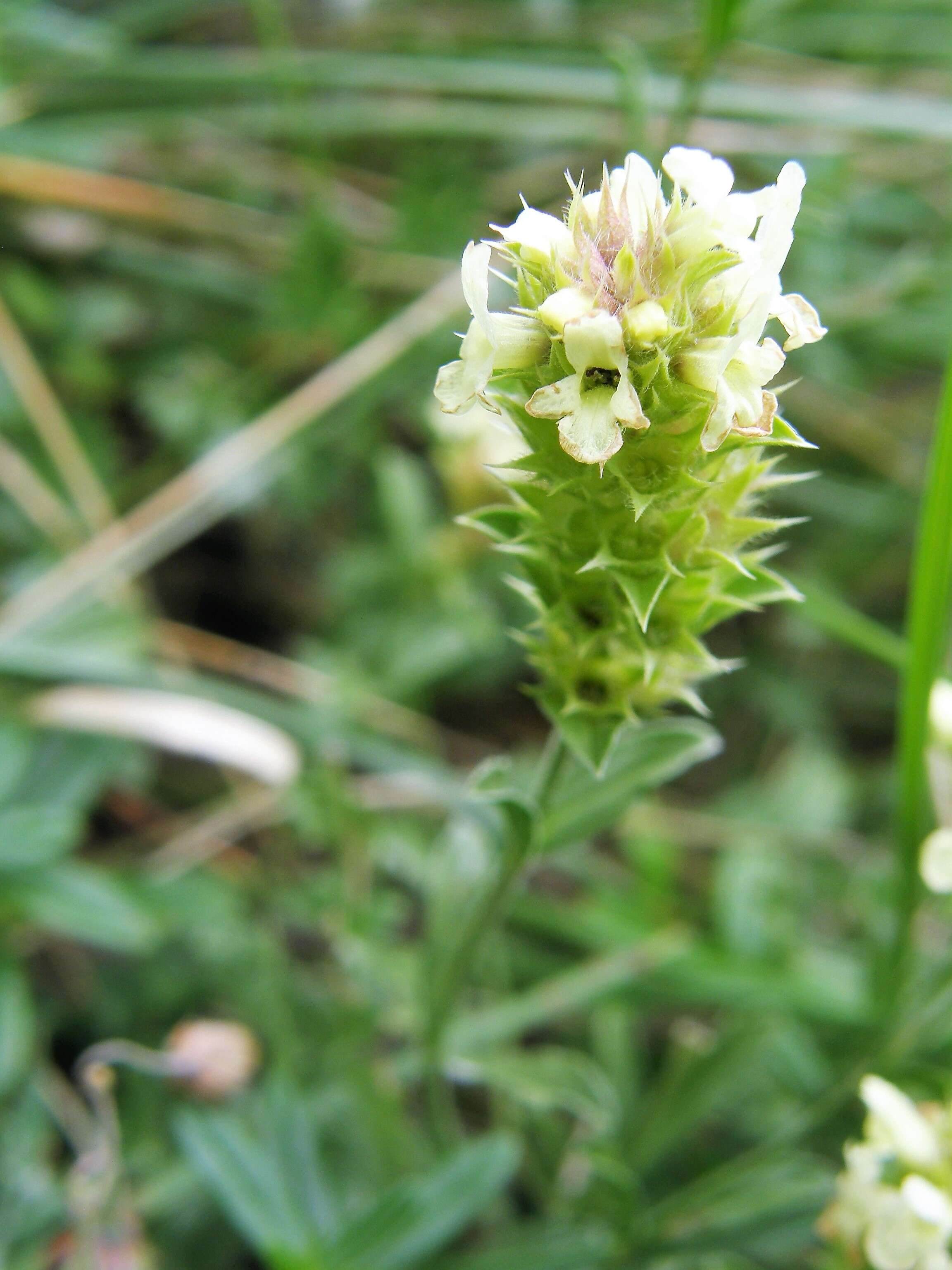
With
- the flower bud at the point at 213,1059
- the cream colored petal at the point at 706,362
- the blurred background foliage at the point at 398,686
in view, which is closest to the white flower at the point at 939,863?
the blurred background foliage at the point at 398,686

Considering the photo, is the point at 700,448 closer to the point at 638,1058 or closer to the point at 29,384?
the point at 638,1058

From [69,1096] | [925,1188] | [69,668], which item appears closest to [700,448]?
[925,1188]

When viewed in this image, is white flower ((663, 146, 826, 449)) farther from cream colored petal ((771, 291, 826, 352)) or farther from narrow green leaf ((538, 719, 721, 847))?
narrow green leaf ((538, 719, 721, 847))

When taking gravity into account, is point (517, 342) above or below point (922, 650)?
above

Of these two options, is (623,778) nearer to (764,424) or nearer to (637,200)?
(764,424)

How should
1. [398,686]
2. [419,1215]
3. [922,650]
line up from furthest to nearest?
[398,686] < [419,1215] < [922,650]

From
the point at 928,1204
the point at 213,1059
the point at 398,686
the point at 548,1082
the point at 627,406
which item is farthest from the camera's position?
the point at 398,686

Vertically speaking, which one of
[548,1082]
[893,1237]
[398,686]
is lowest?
[893,1237]

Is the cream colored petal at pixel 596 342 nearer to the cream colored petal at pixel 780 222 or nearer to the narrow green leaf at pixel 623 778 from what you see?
the cream colored petal at pixel 780 222

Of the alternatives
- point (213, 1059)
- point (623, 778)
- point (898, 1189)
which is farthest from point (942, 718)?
point (213, 1059)
